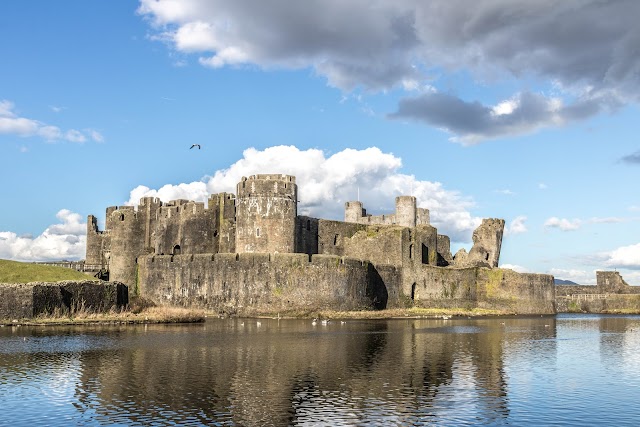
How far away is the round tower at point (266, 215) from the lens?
186 ft

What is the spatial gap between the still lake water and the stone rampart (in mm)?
7939

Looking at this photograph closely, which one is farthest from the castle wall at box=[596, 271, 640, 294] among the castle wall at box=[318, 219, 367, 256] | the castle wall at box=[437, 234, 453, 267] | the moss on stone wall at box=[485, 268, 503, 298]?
the castle wall at box=[318, 219, 367, 256]

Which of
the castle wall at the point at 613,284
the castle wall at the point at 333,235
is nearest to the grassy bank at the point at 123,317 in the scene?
the castle wall at the point at 333,235

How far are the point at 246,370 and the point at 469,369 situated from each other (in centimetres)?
724

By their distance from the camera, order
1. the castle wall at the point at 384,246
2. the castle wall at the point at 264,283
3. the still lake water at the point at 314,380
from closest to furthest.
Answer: the still lake water at the point at 314,380
the castle wall at the point at 264,283
the castle wall at the point at 384,246

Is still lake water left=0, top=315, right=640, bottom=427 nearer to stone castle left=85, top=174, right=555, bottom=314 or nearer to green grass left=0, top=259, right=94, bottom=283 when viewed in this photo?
green grass left=0, top=259, right=94, bottom=283

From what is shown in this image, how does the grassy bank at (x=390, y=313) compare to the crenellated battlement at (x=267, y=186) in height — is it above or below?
below

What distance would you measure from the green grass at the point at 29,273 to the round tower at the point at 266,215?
→ 42.7 feet

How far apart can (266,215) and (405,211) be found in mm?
20109

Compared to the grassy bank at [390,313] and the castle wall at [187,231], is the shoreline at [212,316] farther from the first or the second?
the castle wall at [187,231]

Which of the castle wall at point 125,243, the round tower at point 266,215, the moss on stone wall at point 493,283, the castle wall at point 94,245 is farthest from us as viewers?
the castle wall at point 94,245

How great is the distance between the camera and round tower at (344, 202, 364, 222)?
75.9 meters

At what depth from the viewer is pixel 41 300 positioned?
1727 inches

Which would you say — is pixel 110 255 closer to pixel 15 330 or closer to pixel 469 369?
pixel 15 330
